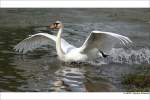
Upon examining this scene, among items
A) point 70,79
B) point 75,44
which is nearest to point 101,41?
point 70,79

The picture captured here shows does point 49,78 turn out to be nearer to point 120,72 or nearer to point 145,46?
point 120,72

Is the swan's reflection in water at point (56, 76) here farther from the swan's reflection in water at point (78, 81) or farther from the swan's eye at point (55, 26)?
the swan's eye at point (55, 26)

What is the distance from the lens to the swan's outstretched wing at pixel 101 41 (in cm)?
470

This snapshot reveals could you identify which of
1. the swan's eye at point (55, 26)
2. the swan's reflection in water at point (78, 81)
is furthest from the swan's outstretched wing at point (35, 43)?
the swan's reflection in water at point (78, 81)

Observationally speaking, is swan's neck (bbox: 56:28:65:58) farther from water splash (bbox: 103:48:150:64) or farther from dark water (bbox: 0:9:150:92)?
water splash (bbox: 103:48:150:64)

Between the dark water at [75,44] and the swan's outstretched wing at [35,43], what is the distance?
0.17ft

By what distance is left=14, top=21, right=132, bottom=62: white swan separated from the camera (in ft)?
15.8

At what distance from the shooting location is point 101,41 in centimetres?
495

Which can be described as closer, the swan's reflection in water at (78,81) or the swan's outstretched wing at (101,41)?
the swan's reflection in water at (78,81)

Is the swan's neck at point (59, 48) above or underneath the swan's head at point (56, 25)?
underneath

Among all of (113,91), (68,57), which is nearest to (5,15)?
(68,57)

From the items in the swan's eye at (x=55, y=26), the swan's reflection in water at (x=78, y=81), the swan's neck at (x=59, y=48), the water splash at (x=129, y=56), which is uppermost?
the swan's eye at (x=55, y=26)

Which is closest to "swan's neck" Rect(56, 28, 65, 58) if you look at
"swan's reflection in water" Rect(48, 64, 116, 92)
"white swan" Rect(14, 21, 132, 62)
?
"white swan" Rect(14, 21, 132, 62)
